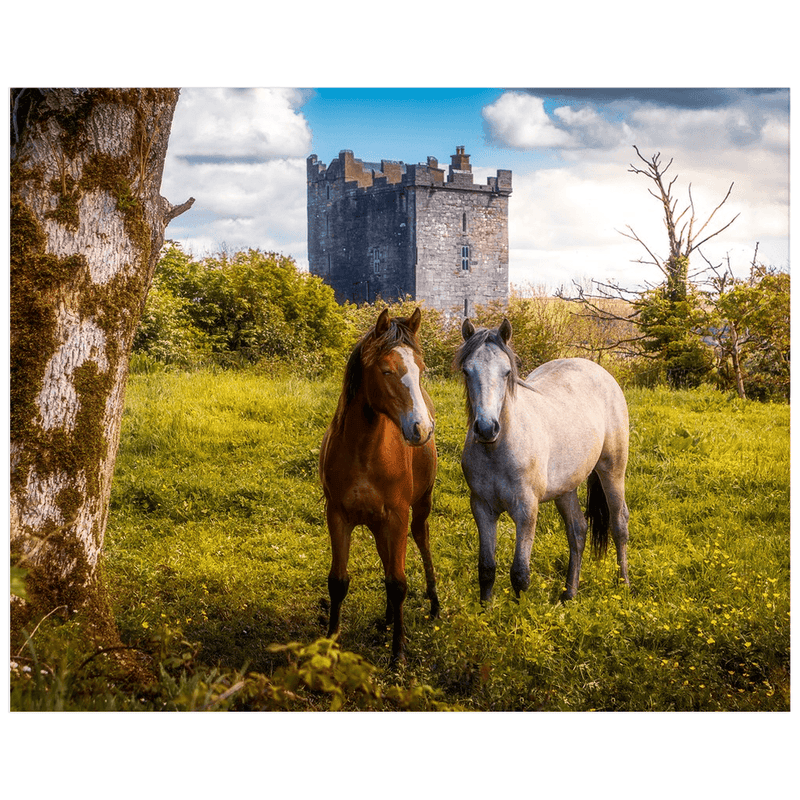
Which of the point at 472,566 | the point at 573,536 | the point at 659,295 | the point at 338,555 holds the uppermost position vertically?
the point at 659,295

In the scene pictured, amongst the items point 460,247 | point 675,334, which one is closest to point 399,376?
point 460,247

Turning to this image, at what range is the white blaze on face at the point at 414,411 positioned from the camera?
256cm

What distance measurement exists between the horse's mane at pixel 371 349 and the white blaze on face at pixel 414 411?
6 cm

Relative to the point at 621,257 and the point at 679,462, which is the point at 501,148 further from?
the point at 679,462

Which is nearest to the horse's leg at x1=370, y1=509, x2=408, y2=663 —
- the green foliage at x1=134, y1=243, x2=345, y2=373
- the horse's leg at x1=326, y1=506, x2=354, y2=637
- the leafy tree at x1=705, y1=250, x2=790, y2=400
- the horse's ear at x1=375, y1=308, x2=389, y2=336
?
the horse's leg at x1=326, y1=506, x2=354, y2=637

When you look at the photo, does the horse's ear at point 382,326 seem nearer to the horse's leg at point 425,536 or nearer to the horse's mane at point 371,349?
the horse's mane at point 371,349

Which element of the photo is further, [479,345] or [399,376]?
[479,345]

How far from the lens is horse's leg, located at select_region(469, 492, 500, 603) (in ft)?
11.5

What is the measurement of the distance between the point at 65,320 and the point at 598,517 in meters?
3.26

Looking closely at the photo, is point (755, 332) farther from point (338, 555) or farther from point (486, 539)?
point (338, 555)

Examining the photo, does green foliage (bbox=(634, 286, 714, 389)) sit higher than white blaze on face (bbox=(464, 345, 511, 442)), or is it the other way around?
green foliage (bbox=(634, 286, 714, 389))

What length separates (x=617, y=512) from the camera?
4324mm

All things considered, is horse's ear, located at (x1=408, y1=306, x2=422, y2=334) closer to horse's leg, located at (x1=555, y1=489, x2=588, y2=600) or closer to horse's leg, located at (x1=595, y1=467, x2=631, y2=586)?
horse's leg, located at (x1=555, y1=489, x2=588, y2=600)
